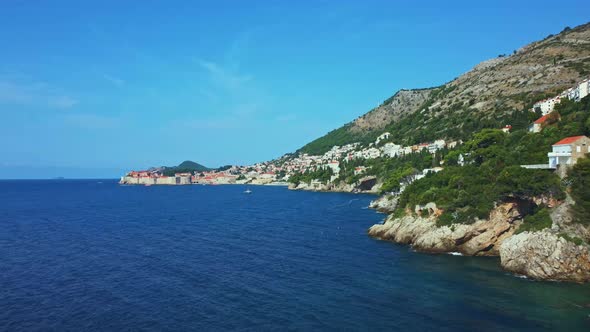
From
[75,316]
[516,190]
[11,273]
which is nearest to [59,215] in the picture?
[11,273]

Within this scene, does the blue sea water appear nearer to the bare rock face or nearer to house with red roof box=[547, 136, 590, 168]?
the bare rock face

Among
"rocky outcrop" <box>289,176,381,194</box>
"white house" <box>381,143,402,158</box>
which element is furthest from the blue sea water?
"white house" <box>381,143,402,158</box>

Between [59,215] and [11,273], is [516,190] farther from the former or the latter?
[59,215]

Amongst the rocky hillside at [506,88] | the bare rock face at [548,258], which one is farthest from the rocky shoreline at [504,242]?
the rocky hillside at [506,88]

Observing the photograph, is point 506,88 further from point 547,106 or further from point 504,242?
point 504,242

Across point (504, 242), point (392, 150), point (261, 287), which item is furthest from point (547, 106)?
point (261, 287)

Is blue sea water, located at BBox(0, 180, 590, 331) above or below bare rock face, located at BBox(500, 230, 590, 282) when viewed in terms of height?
below

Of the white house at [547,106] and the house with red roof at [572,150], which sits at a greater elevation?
the white house at [547,106]

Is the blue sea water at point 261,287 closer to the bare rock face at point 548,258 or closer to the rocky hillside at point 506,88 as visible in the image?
the bare rock face at point 548,258
